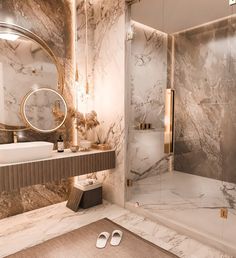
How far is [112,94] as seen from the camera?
2.95 metres

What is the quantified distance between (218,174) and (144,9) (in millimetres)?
2653

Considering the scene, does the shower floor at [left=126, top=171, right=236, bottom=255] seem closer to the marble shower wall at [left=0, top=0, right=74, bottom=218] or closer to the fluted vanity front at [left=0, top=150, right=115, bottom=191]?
the fluted vanity front at [left=0, top=150, right=115, bottom=191]

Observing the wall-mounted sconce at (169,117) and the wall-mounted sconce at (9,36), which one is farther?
the wall-mounted sconce at (169,117)

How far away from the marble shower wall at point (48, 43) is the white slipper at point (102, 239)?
108 centimetres

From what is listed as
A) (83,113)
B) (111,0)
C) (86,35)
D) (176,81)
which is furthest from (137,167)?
(111,0)

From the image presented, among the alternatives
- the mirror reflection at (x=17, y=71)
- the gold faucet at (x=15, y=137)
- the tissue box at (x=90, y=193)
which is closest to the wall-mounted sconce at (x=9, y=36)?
the mirror reflection at (x=17, y=71)

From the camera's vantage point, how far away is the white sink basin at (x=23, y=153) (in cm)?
208

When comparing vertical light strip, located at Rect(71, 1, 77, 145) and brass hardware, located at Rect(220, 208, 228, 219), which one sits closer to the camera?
brass hardware, located at Rect(220, 208, 228, 219)

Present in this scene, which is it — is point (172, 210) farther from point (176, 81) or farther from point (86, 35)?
point (86, 35)

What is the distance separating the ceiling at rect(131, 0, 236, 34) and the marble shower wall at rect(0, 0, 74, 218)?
37.4 inches

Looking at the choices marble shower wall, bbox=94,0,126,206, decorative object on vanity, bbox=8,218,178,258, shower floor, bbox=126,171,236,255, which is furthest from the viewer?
marble shower wall, bbox=94,0,126,206

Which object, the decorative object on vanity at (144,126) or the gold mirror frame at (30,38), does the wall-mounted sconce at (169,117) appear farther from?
the gold mirror frame at (30,38)

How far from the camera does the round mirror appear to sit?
262 cm

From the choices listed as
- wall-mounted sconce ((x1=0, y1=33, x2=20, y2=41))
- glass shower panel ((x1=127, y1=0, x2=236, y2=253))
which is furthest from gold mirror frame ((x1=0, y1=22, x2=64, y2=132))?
glass shower panel ((x1=127, y1=0, x2=236, y2=253))
